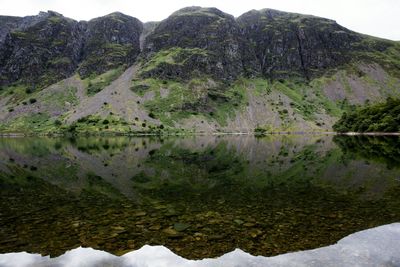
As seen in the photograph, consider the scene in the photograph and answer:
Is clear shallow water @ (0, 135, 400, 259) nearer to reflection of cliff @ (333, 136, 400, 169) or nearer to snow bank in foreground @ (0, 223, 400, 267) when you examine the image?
snow bank in foreground @ (0, 223, 400, 267)

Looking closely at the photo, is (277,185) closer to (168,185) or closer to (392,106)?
(168,185)

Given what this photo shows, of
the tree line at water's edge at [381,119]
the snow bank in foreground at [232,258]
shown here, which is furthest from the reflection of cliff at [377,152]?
the tree line at water's edge at [381,119]

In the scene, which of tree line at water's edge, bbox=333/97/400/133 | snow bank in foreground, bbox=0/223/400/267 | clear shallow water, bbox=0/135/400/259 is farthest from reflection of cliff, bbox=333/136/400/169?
tree line at water's edge, bbox=333/97/400/133

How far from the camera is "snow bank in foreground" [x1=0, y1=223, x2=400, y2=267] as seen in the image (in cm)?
1547

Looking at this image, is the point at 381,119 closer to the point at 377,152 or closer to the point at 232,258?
the point at 377,152

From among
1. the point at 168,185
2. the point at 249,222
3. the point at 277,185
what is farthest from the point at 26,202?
the point at 277,185

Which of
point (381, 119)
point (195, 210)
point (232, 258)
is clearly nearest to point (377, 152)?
point (195, 210)

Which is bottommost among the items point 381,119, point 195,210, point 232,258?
point 381,119

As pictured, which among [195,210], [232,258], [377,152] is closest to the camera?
[232,258]

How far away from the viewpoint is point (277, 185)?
37.7 meters

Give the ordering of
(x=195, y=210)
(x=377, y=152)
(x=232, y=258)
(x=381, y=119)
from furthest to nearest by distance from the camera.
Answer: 1. (x=381, y=119)
2. (x=377, y=152)
3. (x=195, y=210)
4. (x=232, y=258)

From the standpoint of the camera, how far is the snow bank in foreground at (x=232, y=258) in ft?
50.8

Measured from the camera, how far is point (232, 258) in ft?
53.1

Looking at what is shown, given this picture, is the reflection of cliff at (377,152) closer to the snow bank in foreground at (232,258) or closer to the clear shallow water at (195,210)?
the clear shallow water at (195,210)
